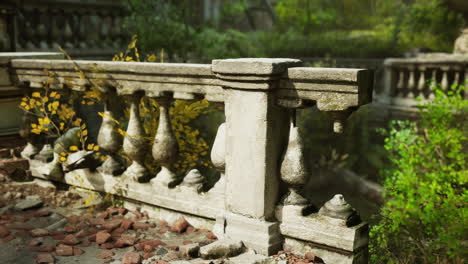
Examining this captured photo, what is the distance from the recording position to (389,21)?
2150cm

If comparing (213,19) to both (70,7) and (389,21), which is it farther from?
(70,7)

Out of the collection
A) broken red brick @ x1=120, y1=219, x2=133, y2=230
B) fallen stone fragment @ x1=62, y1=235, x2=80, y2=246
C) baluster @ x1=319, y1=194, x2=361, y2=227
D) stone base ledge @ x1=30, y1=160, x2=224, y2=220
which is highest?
baluster @ x1=319, y1=194, x2=361, y2=227

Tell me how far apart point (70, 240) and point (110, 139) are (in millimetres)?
890

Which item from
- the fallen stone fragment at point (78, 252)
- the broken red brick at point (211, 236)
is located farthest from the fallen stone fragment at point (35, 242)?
the broken red brick at point (211, 236)

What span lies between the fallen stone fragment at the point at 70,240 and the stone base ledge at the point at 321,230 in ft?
4.64

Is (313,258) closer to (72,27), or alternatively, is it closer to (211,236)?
(211,236)

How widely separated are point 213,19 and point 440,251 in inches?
637

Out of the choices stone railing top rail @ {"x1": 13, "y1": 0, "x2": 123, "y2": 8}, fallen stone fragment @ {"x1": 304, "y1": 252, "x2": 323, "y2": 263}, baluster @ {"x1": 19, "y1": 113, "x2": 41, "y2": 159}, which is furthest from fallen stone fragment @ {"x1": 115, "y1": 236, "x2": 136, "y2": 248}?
stone railing top rail @ {"x1": 13, "y1": 0, "x2": 123, "y2": 8}

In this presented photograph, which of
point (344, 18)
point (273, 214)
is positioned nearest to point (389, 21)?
point (344, 18)

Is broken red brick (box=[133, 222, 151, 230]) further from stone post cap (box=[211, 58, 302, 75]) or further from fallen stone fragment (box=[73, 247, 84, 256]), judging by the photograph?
stone post cap (box=[211, 58, 302, 75])

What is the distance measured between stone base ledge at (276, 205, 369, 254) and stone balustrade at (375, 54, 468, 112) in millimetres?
7127

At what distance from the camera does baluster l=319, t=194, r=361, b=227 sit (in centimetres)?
280

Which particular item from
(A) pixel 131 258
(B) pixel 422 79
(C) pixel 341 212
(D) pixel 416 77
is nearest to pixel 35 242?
(A) pixel 131 258

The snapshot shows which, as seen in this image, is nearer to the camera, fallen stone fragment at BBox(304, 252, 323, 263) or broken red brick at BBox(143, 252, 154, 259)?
fallen stone fragment at BBox(304, 252, 323, 263)
